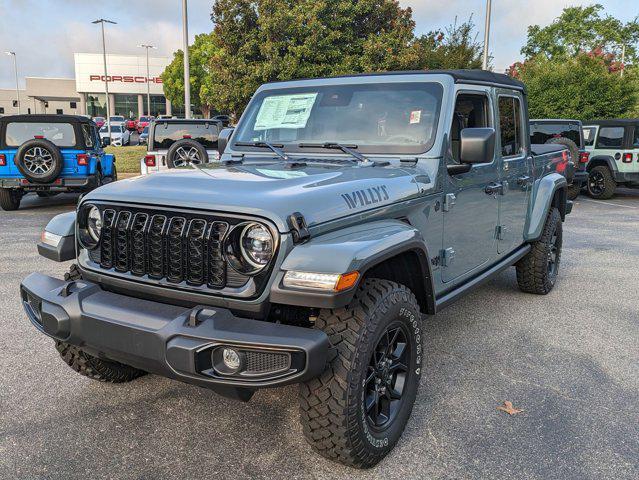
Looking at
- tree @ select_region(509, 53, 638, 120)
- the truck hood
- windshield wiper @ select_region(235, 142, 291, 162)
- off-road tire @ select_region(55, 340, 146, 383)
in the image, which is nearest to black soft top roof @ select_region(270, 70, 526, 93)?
windshield wiper @ select_region(235, 142, 291, 162)

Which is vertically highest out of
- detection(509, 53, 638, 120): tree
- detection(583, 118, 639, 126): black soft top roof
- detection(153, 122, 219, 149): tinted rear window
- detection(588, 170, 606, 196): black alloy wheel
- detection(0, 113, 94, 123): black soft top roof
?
detection(509, 53, 638, 120): tree

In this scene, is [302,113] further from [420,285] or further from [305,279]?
[305,279]

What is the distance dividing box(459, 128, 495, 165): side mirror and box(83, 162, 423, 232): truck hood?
361 mm

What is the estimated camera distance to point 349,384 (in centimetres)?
242

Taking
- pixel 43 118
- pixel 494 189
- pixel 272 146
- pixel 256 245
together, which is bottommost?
pixel 256 245

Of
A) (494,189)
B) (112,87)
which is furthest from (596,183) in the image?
(112,87)

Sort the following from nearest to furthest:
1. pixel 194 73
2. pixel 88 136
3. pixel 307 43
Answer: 1. pixel 88 136
2. pixel 307 43
3. pixel 194 73

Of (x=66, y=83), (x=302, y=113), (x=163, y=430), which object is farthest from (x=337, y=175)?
(x=66, y=83)

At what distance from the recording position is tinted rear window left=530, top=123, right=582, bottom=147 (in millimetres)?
12672

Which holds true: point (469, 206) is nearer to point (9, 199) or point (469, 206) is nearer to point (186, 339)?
point (186, 339)

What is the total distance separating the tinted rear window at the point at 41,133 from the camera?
1044 centimetres

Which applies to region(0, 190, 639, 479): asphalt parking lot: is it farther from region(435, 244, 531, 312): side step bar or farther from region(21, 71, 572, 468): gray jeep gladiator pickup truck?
region(435, 244, 531, 312): side step bar

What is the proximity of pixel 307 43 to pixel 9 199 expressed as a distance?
366 inches

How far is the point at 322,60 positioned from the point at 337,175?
14.4m
